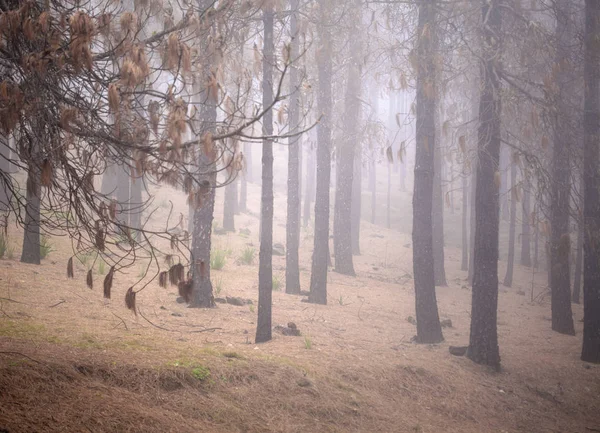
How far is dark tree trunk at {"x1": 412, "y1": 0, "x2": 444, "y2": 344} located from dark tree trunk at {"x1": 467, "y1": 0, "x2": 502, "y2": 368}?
952 millimetres

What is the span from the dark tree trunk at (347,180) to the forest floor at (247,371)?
5.02 meters

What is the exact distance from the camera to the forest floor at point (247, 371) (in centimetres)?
477

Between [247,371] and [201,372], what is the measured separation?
0.68m

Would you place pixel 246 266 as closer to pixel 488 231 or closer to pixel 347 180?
pixel 347 180

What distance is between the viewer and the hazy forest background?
395 cm

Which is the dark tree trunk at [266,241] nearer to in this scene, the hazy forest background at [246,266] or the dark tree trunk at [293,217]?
the hazy forest background at [246,266]

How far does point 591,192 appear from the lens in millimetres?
9211

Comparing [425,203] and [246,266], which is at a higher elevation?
[425,203]

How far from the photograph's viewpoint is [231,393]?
5855 mm

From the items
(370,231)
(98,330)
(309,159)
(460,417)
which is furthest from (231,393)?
(309,159)

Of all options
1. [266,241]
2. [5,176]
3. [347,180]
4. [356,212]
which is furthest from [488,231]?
[356,212]

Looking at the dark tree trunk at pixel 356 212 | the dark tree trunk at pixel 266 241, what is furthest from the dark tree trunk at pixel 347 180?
the dark tree trunk at pixel 266 241

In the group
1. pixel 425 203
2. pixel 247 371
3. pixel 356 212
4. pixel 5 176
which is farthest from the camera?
pixel 356 212

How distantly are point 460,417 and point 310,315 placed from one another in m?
4.32
